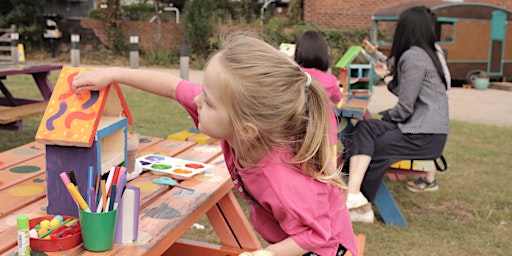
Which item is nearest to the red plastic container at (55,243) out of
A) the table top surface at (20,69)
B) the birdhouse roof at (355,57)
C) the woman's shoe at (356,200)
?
the woman's shoe at (356,200)

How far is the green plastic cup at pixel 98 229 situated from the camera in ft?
4.41

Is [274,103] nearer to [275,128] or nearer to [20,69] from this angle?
[275,128]

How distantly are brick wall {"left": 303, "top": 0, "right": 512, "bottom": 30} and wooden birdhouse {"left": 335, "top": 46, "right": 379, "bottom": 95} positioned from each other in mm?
9790

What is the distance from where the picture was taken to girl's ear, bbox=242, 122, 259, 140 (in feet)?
4.88

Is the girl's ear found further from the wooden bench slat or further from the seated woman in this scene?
the wooden bench slat

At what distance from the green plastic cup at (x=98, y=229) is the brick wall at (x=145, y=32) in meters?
14.3

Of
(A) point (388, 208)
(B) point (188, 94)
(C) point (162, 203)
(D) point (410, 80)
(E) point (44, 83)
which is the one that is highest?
(B) point (188, 94)

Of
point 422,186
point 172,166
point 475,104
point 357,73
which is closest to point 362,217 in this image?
point 422,186

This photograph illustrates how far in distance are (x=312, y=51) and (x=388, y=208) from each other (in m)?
1.16

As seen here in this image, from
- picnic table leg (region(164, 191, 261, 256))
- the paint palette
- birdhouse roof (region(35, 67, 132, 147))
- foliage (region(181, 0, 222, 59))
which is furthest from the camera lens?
foliage (region(181, 0, 222, 59))

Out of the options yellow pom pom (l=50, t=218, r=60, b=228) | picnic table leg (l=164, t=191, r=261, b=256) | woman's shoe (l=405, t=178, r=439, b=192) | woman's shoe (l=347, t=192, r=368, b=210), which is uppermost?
yellow pom pom (l=50, t=218, r=60, b=228)

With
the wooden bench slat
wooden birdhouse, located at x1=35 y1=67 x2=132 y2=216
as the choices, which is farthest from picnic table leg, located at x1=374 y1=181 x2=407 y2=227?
the wooden bench slat

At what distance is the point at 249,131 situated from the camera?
4.91 ft

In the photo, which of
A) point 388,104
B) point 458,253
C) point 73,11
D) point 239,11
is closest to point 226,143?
point 458,253
